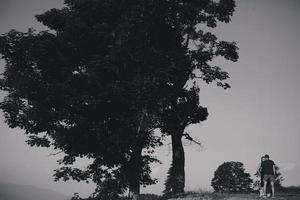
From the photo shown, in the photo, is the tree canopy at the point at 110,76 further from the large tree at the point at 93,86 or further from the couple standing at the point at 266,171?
the couple standing at the point at 266,171

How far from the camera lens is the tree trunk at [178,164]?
21.7 meters

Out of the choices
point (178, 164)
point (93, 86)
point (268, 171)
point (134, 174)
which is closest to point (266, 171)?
point (268, 171)

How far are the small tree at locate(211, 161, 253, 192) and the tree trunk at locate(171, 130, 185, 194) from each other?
2112 inches

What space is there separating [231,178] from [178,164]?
55041mm

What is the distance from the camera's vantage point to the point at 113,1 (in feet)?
74.4

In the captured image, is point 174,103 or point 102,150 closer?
point 102,150

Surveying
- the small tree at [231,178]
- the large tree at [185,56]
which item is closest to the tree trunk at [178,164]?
the large tree at [185,56]

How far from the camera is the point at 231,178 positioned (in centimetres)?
7369

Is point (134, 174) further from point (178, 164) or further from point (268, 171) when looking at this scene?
point (268, 171)

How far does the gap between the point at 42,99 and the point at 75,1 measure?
7.52 meters

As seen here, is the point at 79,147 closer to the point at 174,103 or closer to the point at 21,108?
the point at 21,108

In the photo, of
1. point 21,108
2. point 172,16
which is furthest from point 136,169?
point 172,16

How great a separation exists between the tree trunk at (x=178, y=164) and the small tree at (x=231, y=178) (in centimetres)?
5364

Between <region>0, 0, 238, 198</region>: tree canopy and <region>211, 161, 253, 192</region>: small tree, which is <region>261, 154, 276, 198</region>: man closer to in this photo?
<region>0, 0, 238, 198</region>: tree canopy
